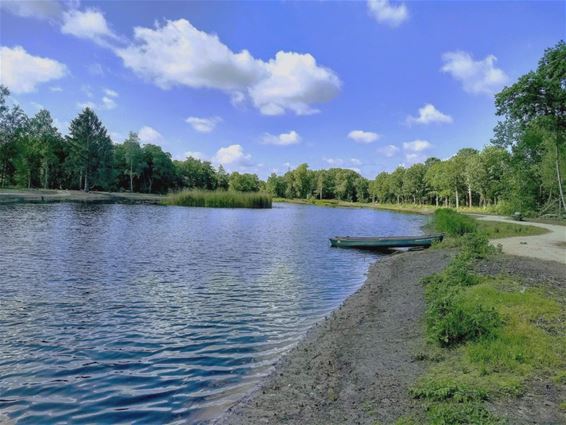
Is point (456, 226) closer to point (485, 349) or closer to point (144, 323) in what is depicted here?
point (485, 349)

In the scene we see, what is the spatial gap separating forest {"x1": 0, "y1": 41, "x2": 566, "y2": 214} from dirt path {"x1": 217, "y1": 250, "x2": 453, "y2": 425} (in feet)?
59.1

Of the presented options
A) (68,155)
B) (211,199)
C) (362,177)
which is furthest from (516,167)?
(362,177)

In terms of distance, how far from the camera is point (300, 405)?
19.6ft

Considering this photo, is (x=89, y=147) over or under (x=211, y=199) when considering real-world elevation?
over

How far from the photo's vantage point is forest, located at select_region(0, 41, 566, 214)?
23.6 meters

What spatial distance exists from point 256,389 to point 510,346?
15.2ft

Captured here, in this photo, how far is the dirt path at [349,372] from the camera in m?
5.61

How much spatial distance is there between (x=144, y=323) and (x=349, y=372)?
572cm

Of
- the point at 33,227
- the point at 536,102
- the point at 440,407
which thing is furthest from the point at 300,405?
the point at 33,227

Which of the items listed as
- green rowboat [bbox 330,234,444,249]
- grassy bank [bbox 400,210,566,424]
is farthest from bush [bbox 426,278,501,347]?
green rowboat [bbox 330,234,444,249]

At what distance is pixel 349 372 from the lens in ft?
23.4

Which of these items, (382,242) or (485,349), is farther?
(382,242)

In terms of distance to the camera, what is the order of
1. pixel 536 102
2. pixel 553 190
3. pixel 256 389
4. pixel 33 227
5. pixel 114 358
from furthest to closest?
pixel 553 190 → pixel 33 227 → pixel 536 102 → pixel 114 358 → pixel 256 389

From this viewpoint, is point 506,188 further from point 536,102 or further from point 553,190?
point 536,102
